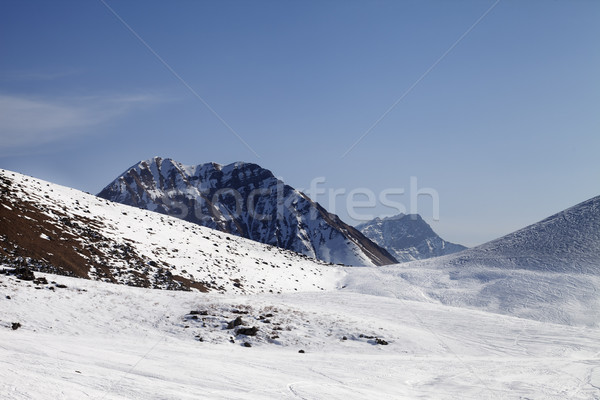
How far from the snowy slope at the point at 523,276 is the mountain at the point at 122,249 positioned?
11267 millimetres

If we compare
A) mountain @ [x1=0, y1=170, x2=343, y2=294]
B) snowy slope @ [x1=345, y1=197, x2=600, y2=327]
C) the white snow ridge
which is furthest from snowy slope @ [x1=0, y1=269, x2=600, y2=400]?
snowy slope @ [x1=345, y1=197, x2=600, y2=327]

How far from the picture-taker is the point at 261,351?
69.0ft

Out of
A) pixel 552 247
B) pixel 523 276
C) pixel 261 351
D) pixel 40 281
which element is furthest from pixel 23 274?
pixel 552 247

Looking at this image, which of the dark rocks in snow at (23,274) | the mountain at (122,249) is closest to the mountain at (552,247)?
the mountain at (122,249)

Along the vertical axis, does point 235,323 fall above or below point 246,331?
above

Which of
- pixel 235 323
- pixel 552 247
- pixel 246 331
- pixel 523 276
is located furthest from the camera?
pixel 552 247

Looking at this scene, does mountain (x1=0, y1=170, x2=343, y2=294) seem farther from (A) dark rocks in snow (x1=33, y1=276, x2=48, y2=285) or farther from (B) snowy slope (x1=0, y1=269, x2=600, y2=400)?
(B) snowy slope (x1=0, y1=269, x2=600, y2=400)

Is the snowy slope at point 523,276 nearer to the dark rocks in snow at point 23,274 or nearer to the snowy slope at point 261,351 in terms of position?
the snowy slope at point 261,351

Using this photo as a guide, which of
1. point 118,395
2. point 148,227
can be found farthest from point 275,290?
point 118,395

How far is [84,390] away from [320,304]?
2411cm

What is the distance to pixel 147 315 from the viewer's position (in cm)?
2369

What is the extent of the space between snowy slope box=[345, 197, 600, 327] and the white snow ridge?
300 mm

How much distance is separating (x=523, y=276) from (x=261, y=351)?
3946 centimetres

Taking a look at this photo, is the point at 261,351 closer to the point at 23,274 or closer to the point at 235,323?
the point at 235,323
